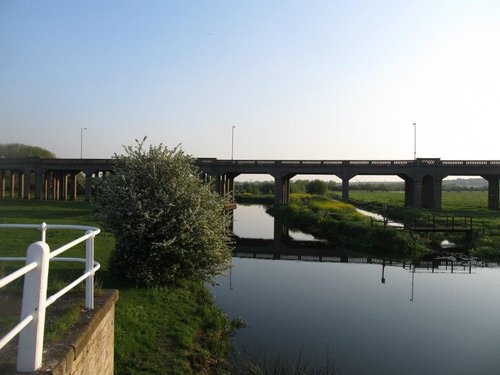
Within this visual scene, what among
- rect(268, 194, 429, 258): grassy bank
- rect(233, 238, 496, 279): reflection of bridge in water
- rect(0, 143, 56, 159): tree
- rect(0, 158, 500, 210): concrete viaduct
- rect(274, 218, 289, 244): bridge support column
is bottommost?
rect(274, 218, 289, 244): bridge support column

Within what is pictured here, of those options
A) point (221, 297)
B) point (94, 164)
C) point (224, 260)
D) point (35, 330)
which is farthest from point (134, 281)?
point (94, 164)

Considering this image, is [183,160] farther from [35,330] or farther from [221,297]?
[35,330]

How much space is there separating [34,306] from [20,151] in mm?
86053

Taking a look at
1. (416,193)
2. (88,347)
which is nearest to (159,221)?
(88,347)

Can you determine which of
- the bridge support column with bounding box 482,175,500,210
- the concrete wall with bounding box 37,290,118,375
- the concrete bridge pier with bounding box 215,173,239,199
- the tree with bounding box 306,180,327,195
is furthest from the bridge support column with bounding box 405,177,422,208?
the concrete wall with bounding box 37,290,118,375

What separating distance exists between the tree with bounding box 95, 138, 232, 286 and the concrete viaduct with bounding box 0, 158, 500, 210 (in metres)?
34.0

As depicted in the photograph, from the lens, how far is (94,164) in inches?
2256

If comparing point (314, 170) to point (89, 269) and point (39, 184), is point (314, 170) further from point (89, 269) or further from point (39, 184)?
point (89, 269)

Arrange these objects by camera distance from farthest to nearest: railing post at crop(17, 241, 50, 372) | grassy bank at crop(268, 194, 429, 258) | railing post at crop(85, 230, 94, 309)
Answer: grassy bank at crop(268, 194, 429, 258)
railing post at crop(85, 230, 94, 309)
railing post at crop(17, 241, 50, 372)

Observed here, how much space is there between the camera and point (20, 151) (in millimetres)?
79125

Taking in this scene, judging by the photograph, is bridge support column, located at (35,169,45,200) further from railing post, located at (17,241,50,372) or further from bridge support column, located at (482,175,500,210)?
railing post, located at (17,241,50,372)

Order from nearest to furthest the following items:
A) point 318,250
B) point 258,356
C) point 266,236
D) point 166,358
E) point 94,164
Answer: point 166,358 → point 258,356 → point 318,250 → point 266,236 → point 94,164

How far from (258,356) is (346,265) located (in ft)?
43.1

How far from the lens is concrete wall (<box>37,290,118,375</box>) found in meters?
4.04
